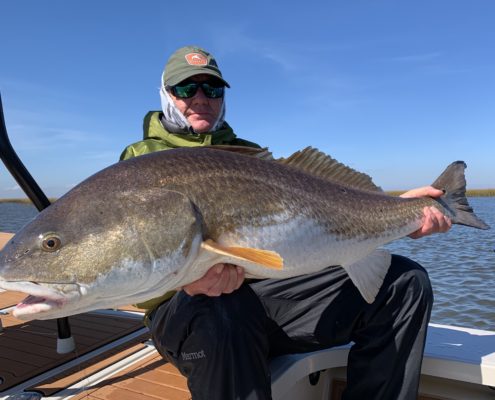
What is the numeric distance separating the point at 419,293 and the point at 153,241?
1.84 m

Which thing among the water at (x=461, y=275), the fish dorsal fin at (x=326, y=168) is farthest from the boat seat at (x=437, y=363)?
the water at (x=461, y=275)

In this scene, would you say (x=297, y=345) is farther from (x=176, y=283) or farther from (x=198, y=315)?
(x=176, y=283)

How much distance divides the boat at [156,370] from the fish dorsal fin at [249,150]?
59.0 inches

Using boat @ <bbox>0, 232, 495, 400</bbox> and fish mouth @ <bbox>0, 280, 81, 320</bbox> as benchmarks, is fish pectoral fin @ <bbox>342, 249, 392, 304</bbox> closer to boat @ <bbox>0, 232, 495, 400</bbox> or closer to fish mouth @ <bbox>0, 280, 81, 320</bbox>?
boat @ <bbox>0, 232, 495, 400</bbox>

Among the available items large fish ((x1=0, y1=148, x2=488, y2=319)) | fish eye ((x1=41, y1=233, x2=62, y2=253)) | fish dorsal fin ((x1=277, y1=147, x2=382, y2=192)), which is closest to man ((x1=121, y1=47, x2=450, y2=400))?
large fish ((x1=0, y1=148, x2=488, y2=319))

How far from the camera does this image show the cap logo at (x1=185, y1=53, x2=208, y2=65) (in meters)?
3.26

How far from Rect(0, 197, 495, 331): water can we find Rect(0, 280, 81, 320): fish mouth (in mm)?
8636

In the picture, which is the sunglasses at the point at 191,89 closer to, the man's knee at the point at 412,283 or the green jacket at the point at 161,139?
the green jacket at the point at 161,139

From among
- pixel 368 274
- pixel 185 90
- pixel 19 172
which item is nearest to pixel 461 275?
pixel 368 274

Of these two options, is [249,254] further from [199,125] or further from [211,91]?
[211,91]

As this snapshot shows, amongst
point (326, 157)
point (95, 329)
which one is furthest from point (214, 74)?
point (95, 329)

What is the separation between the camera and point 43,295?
185cm

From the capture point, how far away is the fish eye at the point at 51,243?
6.33ft

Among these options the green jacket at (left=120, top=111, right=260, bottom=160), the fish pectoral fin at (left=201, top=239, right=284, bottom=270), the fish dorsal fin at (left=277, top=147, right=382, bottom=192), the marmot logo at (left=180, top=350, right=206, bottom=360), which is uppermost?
the green jacket at (left=120, top=111, right=260, bottom=160)
